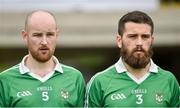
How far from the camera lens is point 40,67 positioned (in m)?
6.70

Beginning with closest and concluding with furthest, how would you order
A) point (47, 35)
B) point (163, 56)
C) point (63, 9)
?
point (47, 35) < point (63, 9) < point (163, 56)

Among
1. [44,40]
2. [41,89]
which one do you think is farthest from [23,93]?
[44,40]

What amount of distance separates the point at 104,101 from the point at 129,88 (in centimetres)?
25

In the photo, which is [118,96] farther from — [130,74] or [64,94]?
[64,94]

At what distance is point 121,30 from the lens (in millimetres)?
6676

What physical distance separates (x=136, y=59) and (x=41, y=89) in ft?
2.88

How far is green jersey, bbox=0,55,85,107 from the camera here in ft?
21.5

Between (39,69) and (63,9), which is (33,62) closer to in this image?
(39,69)

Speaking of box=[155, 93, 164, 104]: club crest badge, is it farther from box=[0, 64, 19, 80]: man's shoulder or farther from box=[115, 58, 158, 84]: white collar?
box=[0, 64, 19, 80]: man's shoulder

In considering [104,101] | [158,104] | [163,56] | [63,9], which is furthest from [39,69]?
[163,56]

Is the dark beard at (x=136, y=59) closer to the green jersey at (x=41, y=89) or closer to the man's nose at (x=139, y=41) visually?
the man's nose at (x=139, y=41)

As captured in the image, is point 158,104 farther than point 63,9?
No

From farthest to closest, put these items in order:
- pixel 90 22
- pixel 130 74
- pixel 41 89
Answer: pixel 90 22, pixel 130 74, pixel 41 89

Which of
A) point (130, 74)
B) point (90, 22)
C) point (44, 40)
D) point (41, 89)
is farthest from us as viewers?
point (90, 22)
